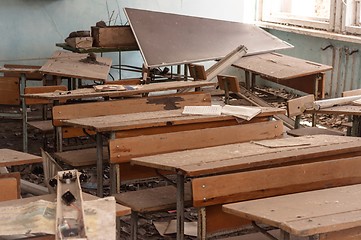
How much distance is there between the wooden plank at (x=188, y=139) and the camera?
13.6 ft

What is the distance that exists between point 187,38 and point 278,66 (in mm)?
1077

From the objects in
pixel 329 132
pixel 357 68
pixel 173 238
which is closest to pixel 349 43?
pixel 357 68

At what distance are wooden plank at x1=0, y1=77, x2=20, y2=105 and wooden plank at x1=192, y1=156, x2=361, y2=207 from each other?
3.47 m

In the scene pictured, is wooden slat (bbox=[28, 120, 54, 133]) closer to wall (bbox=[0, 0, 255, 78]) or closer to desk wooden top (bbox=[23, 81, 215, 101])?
desk wooden top (bbox=[23, 81, 215, 101])

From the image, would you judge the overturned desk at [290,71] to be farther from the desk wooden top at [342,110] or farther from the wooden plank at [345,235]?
the wooden plank at [345,235]

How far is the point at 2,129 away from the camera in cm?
779

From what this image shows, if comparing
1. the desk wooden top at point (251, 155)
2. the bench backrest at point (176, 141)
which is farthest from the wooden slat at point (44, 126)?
the desk wooden top at point (251, 155)

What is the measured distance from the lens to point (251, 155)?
3814 millimetres

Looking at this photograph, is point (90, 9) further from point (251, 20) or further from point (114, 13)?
point (251, 20)

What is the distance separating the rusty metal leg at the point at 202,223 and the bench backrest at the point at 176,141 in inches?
31.1

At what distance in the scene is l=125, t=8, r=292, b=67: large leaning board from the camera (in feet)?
23.7

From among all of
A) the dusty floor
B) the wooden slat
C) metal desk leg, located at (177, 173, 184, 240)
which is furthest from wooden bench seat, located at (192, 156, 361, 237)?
the wooden slat

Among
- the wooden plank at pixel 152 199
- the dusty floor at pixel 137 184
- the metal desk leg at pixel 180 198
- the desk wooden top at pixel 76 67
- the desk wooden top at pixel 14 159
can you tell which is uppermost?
the desk wooden top at pixel 76 67

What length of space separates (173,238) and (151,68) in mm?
2846
